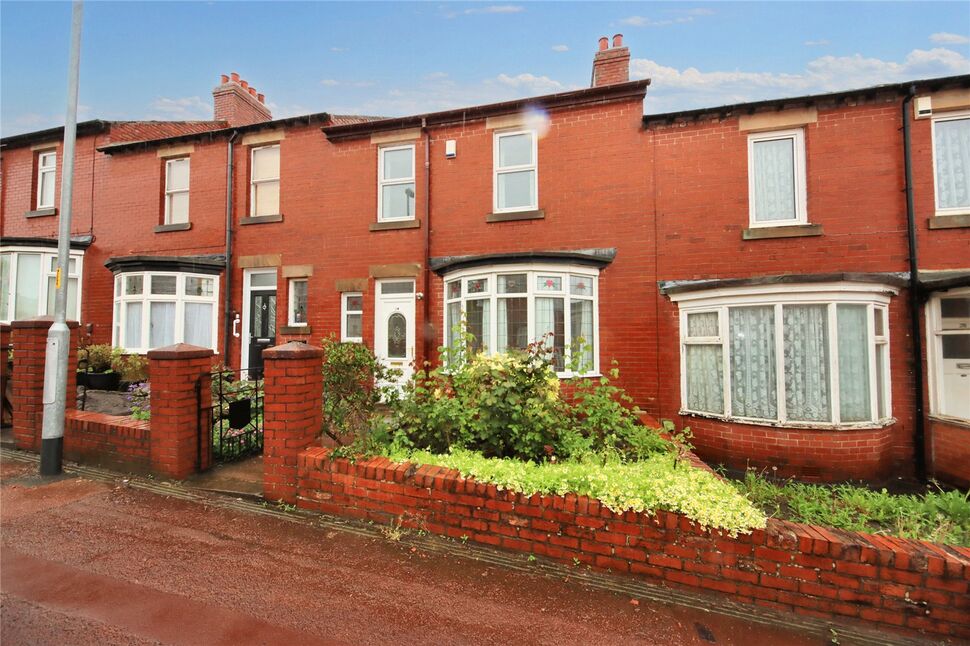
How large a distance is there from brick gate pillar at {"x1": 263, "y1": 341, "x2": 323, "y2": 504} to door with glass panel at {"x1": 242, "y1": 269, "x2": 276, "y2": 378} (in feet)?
21.4

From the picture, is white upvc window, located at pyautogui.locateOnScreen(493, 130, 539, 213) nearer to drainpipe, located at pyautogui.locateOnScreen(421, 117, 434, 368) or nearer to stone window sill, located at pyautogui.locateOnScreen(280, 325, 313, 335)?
drainpipe, located at pyautogui.locateOnScreen(421, 117, 434, 368)

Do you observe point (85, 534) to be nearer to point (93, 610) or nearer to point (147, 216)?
point (93, 610)

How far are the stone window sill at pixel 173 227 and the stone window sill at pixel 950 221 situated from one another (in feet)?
48.0

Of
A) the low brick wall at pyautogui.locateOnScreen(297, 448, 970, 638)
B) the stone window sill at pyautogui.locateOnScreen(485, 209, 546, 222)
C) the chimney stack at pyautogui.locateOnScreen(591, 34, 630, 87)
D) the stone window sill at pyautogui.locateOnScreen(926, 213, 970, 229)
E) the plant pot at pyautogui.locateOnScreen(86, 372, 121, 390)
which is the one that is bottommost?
the low brick wall at pyautogui.locateOnScreen(297, 448, 970, 638)

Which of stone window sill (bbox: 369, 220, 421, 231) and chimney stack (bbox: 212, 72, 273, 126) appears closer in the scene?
stone window sill (bbox: 369, 220, 421, 231)

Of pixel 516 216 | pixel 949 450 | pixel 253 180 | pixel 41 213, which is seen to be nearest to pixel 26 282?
pixel 41 213

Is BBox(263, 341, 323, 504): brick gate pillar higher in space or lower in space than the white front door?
lower

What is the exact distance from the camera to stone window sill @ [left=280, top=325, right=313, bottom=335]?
362 inches

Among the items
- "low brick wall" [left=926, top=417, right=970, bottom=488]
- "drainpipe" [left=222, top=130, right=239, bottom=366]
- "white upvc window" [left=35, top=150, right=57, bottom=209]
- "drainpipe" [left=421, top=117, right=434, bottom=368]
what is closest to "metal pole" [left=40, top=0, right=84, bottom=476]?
"drainpipe" [left=222, top=130, right=239, bottom=366]

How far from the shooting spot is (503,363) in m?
4.17

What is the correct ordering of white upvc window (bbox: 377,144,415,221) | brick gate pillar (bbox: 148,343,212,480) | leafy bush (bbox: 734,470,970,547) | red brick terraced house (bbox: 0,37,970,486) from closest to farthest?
leafy bush (bbox: 734,470,970,547), brick gate pillar (bbox: 148,343,212,480), red brick terraced house (bbox: 0,37,970,486), white upvc window (bbox: 377,144,415,221)

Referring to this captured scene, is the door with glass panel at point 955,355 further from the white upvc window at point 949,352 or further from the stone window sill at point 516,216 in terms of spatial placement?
the stone window sill at point 516,216

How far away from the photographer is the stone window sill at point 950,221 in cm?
625

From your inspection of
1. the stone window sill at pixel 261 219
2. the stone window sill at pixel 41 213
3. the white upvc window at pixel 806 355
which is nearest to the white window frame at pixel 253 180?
the stone window sill at pixel 261 219
